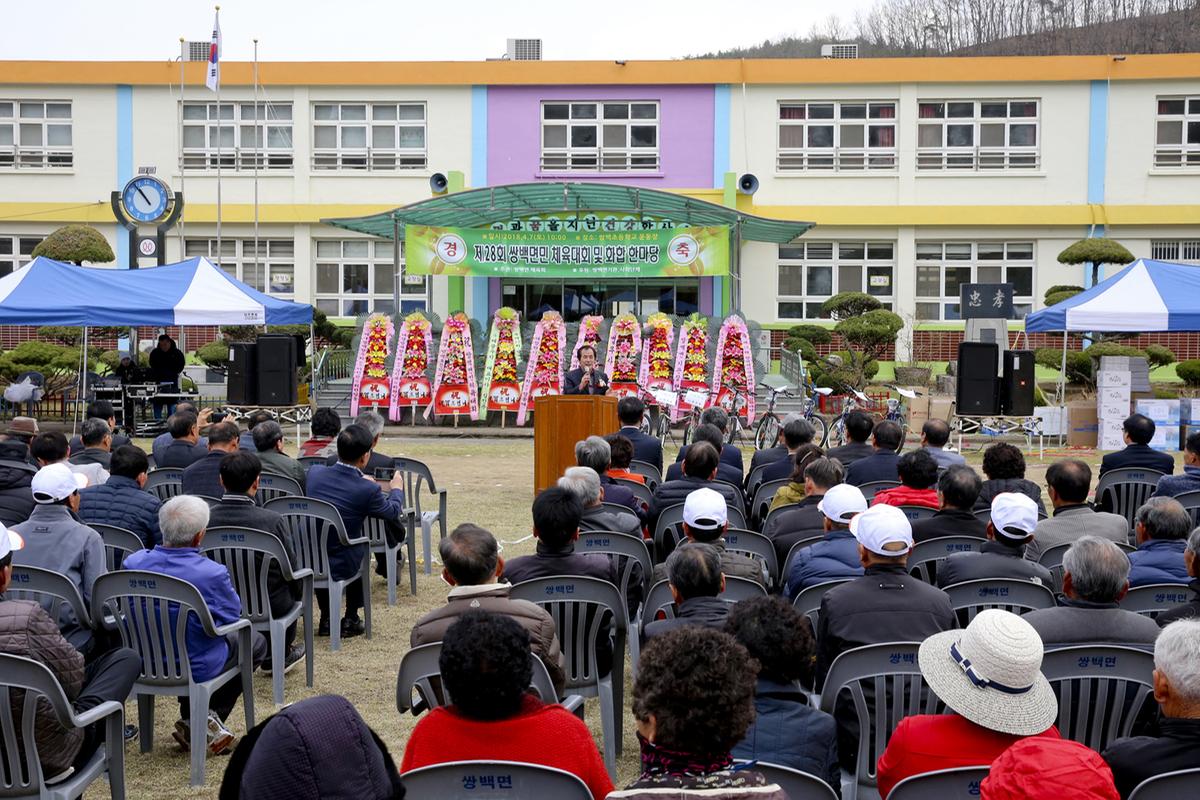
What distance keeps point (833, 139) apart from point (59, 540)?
75.4 ft

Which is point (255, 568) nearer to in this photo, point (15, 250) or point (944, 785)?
point (944, 785)

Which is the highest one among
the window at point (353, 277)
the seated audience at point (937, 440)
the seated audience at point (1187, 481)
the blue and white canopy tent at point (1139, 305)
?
the window at point (353, 277)

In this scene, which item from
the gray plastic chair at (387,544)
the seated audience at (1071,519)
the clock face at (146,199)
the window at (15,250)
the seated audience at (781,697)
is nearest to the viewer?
the seated audience at (781,697)

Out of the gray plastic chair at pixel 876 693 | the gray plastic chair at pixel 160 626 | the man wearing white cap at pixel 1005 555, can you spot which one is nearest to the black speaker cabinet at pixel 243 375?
the gray plastic chair at pixel 160 626

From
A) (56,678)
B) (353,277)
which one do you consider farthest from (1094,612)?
(353,277)

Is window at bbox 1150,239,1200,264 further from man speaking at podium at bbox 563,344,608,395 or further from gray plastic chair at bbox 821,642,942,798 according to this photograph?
gray plastic chair at bbox 821,642,942,798

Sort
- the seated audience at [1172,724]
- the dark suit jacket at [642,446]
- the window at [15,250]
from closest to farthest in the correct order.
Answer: the seated audience at [1172,724], the dark suit jacket at [642,446], the window at [15,250]

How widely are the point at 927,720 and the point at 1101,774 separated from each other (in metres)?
0.72

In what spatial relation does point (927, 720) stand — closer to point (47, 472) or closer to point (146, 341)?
point (47, 472)

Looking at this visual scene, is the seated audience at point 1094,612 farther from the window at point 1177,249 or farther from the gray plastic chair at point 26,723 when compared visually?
the window at point 1177,249

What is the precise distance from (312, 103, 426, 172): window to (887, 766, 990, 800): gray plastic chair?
81.2 feet

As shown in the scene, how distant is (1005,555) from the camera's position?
5090 millimetres

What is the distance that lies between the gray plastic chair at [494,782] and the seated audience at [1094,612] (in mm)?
1878

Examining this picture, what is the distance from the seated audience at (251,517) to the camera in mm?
5680
